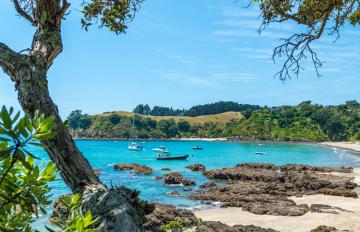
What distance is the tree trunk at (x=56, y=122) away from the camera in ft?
10.1

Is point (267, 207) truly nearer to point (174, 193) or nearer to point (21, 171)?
point (174, 193)

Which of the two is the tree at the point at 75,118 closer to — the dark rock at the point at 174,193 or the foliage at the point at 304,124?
the foliage at the point at 304,124

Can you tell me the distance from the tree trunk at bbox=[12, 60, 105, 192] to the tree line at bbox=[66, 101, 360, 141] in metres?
154

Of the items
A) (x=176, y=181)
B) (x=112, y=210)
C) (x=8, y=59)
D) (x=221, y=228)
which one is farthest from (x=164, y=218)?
(x=176, y=181)

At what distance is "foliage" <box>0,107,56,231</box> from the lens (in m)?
1.12

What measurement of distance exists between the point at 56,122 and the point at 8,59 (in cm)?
63

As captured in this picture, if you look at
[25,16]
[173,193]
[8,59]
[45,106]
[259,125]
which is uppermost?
[259,125]

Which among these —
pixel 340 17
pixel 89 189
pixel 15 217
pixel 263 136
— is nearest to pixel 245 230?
pixel 340 17

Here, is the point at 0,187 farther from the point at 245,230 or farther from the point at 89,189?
the point at 245,230

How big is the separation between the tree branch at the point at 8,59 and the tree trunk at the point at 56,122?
2.3 inches

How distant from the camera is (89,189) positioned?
3.22 metres

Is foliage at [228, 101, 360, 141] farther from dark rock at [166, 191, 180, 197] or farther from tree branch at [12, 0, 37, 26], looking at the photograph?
tree branch at [12, 0, 37, 26]

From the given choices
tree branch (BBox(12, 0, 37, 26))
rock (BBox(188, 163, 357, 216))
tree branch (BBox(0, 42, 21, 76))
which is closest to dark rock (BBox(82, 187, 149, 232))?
tree branch (BBox(0, 42, 21, 76))

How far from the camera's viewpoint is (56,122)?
3100mm
